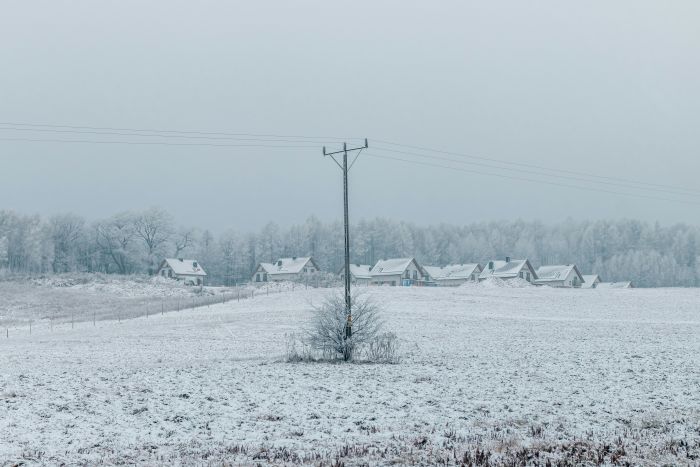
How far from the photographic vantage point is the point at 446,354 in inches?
1228

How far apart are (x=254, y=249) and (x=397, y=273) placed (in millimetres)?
62413

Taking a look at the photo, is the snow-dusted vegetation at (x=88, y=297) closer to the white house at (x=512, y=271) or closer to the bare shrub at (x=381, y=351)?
the bare shrub at (x=381, y=351)

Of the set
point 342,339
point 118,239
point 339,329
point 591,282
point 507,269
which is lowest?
point 591,282

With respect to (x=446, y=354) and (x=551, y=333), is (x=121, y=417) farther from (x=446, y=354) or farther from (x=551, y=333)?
(x=551, y=333)

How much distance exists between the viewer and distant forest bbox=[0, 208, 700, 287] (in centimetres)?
15562

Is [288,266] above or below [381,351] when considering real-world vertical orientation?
above

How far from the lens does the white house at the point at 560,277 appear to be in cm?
13912

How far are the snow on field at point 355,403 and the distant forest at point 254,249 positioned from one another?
120 metres

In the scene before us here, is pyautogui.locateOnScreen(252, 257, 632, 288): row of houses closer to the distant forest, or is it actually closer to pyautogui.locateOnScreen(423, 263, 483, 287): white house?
pyautogui.locateOnScreen(423, 263, 483, 287): white house

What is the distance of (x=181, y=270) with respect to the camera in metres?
146

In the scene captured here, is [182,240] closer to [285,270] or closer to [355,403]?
[285,270]

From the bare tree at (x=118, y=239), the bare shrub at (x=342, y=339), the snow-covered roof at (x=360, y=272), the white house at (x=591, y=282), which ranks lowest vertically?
the white house at (x=591, y=282)

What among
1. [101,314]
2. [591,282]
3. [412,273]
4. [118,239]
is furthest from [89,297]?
[591,282]

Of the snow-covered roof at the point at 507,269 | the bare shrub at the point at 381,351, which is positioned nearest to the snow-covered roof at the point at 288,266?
the snow-covered roof at the point at 507,269
